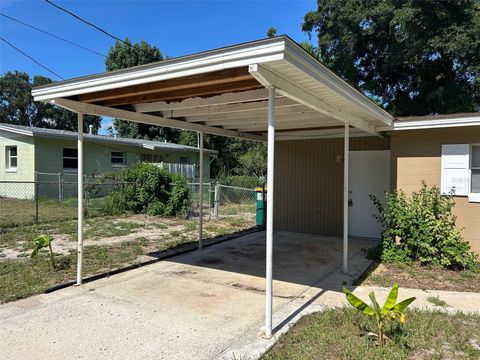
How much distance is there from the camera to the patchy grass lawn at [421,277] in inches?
212

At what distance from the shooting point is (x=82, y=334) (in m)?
3.61

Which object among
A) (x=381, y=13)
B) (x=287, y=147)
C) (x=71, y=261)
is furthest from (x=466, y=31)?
(x=71, y=261)

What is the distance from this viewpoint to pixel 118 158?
59.9 feet

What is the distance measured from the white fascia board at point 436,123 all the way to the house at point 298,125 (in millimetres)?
17

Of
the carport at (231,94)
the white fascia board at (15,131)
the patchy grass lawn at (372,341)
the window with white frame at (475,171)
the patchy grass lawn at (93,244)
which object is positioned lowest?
the patchy grass lawn at (372,341)

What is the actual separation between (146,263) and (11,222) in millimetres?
5673

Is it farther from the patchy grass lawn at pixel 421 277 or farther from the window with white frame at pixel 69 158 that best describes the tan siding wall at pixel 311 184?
the window with white frame at pixel 69 158

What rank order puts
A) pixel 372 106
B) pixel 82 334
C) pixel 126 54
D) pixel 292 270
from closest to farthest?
pixel 82 334 < pixel 372 106 < pixel 292 270 < pixel 126 54

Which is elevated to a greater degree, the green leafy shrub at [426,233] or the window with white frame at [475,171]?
the window with white frame at [475,171]

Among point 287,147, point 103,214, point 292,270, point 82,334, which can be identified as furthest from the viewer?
point 103,214

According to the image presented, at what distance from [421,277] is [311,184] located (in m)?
4.03

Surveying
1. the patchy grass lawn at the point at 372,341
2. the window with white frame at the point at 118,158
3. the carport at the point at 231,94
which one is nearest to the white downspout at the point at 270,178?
the carport at the point at 231,94

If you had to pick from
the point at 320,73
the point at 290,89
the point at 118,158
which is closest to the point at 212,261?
the point at 290,89

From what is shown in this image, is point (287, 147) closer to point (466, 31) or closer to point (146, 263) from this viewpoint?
point (146, 263)
